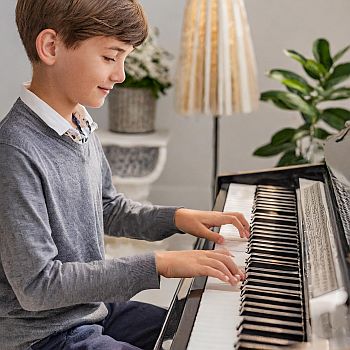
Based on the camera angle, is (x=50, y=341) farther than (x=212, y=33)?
No

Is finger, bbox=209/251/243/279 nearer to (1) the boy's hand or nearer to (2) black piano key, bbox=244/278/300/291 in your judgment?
(2) black piano key, bbox=244/278/300/291

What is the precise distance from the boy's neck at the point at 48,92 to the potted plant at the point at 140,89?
1.86m

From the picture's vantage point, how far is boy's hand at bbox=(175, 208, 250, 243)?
1.65 m

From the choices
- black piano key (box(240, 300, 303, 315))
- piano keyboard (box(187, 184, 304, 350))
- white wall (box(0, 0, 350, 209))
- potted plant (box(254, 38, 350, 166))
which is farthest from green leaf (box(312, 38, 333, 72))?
black piano key (box(240, 300, 303, 315))

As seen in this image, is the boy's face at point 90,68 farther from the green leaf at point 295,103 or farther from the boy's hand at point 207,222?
the green leaf at point 295,103

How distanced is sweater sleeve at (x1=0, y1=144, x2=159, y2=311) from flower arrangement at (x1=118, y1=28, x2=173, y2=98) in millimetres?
2004

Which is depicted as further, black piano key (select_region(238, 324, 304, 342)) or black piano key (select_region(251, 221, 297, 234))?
black piano key (select_region(251, 221, 297, 234))

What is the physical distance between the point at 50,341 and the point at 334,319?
590mm

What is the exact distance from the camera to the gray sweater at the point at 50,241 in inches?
53.5

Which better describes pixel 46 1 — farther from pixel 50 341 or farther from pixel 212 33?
pixel 212 33

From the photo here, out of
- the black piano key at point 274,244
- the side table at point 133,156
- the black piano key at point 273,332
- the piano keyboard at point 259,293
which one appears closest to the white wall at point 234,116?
the side table at point 133,156

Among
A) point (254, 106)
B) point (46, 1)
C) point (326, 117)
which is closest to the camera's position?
point (46, 1)

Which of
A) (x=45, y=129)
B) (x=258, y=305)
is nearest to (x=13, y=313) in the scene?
(x=45, y=129)

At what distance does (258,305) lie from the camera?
1.27 meters
